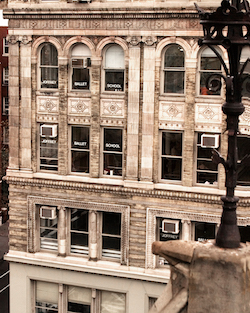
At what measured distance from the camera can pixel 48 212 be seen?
23.8m

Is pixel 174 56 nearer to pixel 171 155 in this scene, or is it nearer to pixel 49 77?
pixel 171 155

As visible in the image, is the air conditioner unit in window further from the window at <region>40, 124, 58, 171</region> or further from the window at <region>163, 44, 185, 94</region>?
the window at <region>40, 124, 58, 171</region>

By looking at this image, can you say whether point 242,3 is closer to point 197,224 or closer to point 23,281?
point 197,224

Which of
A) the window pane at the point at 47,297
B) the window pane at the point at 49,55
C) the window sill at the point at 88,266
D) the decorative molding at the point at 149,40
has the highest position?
the decorative molding at the point at 149,40

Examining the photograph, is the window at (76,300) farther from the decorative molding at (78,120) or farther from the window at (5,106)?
the window at (5,106)

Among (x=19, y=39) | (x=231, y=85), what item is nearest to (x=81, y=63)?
(x=19, y=39)

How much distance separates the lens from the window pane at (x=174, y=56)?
2138 cm

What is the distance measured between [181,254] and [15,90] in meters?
19.9

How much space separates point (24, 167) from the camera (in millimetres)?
24031

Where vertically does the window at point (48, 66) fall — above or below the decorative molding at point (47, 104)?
above

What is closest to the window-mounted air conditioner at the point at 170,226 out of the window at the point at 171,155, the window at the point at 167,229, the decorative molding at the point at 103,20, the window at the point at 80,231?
the window at the point at 167,229

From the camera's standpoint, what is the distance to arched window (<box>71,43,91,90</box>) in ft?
73.7

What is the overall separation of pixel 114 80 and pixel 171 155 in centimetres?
372

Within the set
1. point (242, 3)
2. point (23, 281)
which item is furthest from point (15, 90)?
point (242, 3)
